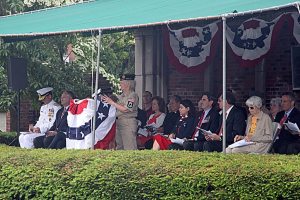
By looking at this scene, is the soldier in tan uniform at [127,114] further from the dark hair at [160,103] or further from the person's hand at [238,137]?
the person's hand at [238,137]

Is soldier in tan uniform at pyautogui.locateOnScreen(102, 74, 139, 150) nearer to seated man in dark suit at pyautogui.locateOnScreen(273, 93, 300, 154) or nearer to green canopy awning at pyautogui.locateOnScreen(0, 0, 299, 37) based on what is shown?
green canopy awning at pyautogui.locateOnScreen(0, 0, 299, 37)

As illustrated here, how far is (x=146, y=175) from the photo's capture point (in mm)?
8609

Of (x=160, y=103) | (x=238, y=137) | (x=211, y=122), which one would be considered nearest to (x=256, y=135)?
(x=238, y=137)

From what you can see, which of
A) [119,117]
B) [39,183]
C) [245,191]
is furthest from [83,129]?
[245,191]

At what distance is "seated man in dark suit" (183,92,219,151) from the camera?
11.9 metres

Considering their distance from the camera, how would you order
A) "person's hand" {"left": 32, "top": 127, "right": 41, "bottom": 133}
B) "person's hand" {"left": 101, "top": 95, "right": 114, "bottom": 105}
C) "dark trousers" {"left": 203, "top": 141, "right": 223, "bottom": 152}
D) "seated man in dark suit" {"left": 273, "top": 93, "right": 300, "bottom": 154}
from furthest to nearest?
"person's hand" {"left": 32, "top": 127, "right": 41, "bottom": 133}
"person's hand" {"left": 101, "top": 95, "right": 114, "bottom": 105}
"dark trousers" {"left": 203, "top": 141, "right": 223, "bottom": 152}
"seated man in dark suit" {"left": 273, "top": 93, "right": 300, "bottom": 154}

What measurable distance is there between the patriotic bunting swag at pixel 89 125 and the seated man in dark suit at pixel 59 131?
91 centimetres

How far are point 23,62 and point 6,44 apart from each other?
755 mm

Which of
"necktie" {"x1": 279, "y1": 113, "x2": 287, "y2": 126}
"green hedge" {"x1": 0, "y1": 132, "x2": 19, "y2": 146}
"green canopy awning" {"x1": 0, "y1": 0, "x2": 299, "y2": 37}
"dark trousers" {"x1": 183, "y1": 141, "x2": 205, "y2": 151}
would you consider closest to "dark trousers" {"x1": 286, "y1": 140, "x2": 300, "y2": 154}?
"necktie" {"x1": 279, "y1": 113, "x2": 287, "y2": 126}

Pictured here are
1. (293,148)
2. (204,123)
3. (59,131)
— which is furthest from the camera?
(59,131)

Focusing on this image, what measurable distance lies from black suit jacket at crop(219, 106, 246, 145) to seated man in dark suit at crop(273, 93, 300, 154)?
570 mm

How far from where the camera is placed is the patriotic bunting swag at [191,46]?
15234 millimetres

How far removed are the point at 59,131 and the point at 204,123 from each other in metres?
2.95

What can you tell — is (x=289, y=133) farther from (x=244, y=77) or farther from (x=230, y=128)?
(x=244, y=77)
